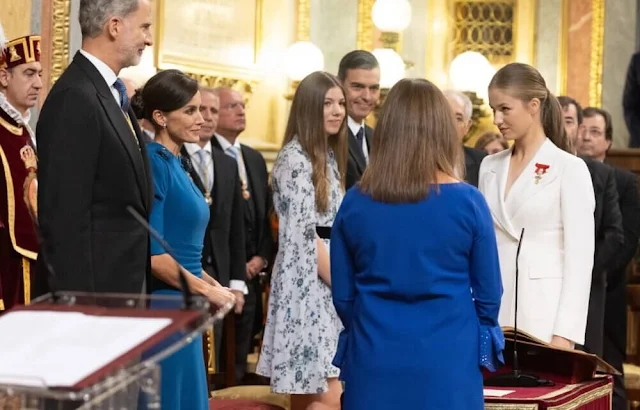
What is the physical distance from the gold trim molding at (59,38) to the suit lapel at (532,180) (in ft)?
8.95

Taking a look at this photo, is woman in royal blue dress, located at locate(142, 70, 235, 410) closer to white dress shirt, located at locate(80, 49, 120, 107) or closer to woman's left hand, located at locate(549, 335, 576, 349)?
white dress shirt, located at locate(80, 49, 120, 107)

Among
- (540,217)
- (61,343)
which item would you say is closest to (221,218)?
(540,217)

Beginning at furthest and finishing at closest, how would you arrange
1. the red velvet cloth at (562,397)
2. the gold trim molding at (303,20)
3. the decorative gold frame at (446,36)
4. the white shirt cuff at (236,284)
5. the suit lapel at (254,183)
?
the decorative gold frame at (446,36) < the gold trim molding at (303,20) < the suit lapel at (254,183) < the white shirt cuff at (236,284) < the red velvet cloth at (562,397)

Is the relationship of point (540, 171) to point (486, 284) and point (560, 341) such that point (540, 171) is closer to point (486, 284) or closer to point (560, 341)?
point (560, 341)

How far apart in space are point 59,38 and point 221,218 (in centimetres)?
122

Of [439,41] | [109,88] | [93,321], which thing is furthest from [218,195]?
[439,41]

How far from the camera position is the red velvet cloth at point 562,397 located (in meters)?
4.18

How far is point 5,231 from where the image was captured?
5406mm

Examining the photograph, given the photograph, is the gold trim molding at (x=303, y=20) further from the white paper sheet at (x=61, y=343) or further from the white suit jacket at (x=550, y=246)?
the white paper sheet at (x=61, y=343)

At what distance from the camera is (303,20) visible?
10727mm

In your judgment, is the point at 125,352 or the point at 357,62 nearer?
the point at 125,352

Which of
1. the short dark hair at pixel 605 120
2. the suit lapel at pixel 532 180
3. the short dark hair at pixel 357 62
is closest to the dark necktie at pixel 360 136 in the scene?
the short dark hair at pixel 357 62

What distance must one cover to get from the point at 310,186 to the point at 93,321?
2.98 meters

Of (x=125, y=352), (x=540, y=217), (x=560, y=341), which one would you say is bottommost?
(x=560, y=341)
